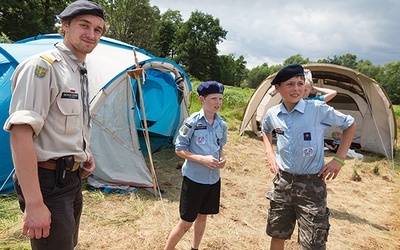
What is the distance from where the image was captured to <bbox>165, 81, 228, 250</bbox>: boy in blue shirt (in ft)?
7.73

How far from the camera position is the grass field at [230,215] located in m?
3.07

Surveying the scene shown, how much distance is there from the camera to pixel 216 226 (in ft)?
11.4

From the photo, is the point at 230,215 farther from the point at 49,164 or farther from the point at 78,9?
the point at 78,9

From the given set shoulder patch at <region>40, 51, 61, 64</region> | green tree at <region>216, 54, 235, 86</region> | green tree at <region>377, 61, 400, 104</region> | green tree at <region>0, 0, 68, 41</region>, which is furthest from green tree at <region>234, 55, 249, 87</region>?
shoulder patch at <region>40, 51, 61, 64</region>

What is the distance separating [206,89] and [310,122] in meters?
0.91

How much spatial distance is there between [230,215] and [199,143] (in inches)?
71.1

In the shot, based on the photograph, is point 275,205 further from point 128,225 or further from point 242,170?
point 242,170

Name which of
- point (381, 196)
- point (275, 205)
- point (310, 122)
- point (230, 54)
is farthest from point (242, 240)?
point (230, 54)

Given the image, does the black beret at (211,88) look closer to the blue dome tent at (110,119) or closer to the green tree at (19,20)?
the blue dome tent at (110,119)

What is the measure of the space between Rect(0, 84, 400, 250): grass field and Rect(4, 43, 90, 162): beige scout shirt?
1.96 meters

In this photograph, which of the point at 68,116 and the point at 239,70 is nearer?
the point at 68,116

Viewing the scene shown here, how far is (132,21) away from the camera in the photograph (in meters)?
30.5

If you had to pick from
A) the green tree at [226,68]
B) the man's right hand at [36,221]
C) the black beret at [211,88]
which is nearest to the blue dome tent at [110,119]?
the black beret at [211,88]

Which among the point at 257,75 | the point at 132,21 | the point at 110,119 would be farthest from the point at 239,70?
the point at 110,119
